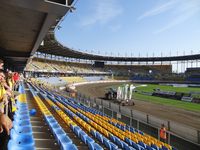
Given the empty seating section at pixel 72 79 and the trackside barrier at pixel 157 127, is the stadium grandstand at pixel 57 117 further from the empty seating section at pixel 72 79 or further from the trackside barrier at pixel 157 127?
the empty seating section at pixel 72 79

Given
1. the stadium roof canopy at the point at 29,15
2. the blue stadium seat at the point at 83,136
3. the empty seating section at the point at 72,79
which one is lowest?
the blue stadium seat at the point at 83,136

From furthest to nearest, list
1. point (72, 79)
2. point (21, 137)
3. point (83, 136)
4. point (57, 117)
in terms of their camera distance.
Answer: point (72, 79) → point (57, 117) → point (83, 136) → point (21, 137)

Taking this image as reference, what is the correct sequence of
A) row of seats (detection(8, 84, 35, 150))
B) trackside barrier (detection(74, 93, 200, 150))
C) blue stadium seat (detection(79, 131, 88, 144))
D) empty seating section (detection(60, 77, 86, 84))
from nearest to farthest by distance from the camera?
row of seats (detection(8, 84, 35, 150))
blue stadium seat (detection(79, 131, 88, 144))
trackside barrier (detection(74, 93, 200, 150))
empty seating section (detection(60, 77, 86, 84))

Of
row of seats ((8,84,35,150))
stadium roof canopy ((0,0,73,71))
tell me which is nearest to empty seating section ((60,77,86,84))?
stadium roof canopy ((0,0,73,71))

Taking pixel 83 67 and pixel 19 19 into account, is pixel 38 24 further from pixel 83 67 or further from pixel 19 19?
pixel 83 67

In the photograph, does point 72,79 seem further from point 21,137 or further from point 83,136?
point 21,137

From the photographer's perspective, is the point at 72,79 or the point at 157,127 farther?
the point at 72,79

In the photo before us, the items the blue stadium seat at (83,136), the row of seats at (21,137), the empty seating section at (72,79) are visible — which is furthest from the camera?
the empty seating section at (72,79)

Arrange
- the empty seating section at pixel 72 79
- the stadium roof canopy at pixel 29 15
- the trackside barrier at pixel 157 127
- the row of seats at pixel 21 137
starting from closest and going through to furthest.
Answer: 1. the row of seats at pixel 21 137
2. the stadium roof canopy at pixel 29 15
3. the trackside barrier at pixel 157 127
4. the empty seating section at pixel 72 79

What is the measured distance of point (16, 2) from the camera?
26.4 ft

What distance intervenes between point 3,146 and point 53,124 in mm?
4723

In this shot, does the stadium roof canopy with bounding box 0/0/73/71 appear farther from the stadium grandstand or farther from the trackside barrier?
the trackside barrier

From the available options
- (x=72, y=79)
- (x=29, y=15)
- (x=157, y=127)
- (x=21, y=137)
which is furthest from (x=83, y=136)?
(x=72, y=79)

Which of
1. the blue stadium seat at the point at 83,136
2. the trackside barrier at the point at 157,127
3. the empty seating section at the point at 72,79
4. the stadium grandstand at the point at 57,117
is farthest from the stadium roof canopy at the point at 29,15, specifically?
the empty seating section at the point at 72,79
